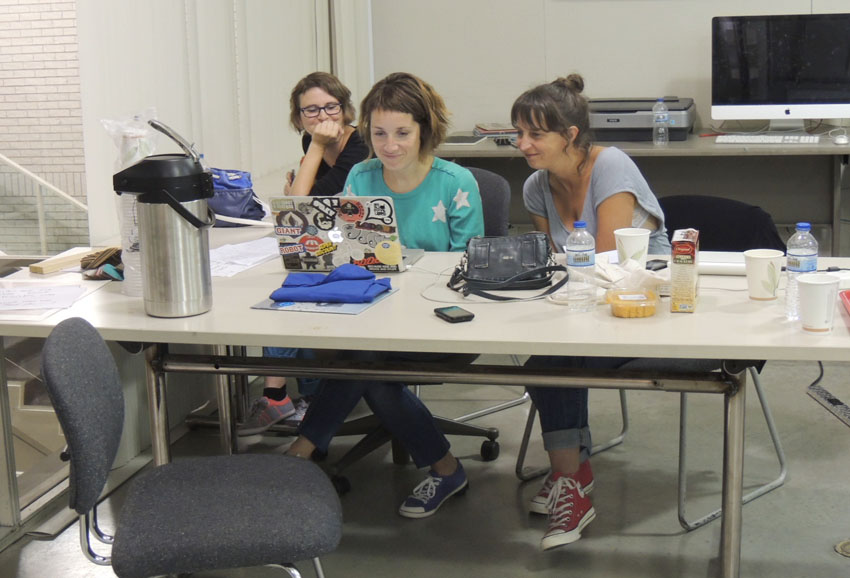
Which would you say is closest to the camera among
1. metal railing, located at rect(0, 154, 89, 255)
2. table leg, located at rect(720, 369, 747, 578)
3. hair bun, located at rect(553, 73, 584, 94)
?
table leg, located at rect(720, 369, 747, 578)

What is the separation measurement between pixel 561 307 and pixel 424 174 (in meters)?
0.77

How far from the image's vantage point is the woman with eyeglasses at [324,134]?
3127mm

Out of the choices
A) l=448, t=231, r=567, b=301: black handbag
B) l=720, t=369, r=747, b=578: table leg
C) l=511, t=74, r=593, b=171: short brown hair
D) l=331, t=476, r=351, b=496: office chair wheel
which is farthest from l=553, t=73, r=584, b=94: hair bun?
l=331, t=476, r=351, b=496: office chair wheel

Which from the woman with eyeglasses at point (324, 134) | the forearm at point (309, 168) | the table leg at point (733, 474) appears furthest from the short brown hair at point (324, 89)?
the table leg at point (733, 474)

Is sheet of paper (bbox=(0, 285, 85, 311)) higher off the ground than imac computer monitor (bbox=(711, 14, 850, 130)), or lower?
lower

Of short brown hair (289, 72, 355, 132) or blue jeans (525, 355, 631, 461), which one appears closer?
blue jeans (525, 355, 631, 461)

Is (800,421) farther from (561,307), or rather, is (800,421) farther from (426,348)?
(426,348)

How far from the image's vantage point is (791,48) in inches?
161

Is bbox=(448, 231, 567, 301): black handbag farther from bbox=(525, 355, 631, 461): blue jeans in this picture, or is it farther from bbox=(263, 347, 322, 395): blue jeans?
bbox=(263, 347, 322, 395): blue jeans

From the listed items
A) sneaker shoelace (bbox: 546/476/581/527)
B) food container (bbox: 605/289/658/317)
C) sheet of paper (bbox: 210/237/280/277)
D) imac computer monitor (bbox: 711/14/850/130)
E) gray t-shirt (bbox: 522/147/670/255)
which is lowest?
sneaker shoelace (bbox: 546/476/581/527)

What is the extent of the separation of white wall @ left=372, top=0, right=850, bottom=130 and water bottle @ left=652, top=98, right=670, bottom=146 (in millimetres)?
506

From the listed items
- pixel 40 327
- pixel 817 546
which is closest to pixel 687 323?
pixel 817 546

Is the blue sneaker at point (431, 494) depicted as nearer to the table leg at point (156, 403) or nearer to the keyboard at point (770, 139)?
the table leg at point (156, 403)

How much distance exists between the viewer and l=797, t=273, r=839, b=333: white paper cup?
1675mm
